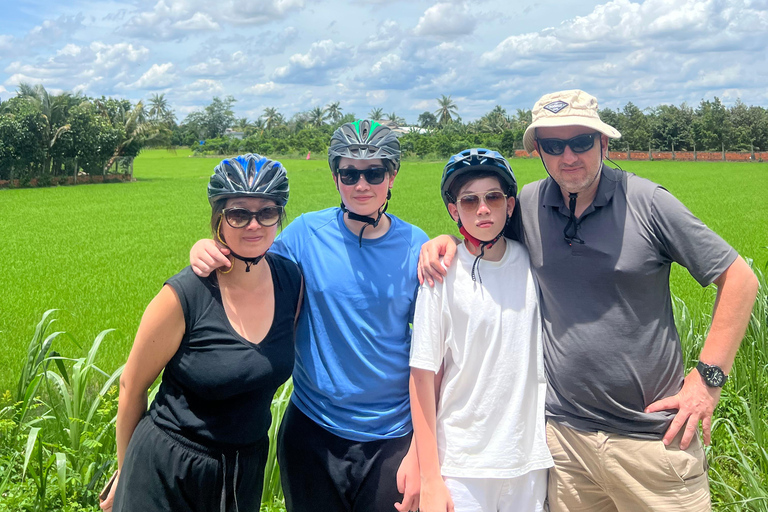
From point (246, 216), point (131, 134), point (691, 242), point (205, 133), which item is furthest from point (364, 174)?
point (205, 133)

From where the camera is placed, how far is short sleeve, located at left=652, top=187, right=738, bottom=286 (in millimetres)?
2254

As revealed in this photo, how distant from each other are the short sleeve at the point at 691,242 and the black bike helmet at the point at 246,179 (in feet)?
4.79

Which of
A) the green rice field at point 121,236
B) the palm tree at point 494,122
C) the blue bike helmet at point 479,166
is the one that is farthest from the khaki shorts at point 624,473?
the palm tree at point 494,122

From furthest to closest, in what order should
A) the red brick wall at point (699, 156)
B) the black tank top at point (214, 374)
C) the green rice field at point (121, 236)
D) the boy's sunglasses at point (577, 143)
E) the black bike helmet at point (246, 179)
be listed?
the red brick wall at point (699, 156) → the green rice field at point (121, 236) → the boy's sunglasses at point (577, 143) → the black bike helmet at point (246, 179) → the black tank top at point (214, 374)

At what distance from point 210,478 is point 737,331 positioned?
2021 mm

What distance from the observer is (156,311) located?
6.78 ft

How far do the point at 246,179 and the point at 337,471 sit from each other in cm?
118

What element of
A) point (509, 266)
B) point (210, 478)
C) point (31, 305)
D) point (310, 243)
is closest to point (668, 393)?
point (509, 266)

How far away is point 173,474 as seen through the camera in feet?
6.95

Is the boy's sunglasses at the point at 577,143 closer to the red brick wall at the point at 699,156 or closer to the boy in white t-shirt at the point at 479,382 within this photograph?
the boy in white t-shirt at the point at 479,382

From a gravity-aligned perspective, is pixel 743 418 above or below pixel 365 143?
below

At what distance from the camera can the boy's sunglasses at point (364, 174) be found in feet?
8.28

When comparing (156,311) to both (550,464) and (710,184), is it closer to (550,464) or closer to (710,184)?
(550,464)

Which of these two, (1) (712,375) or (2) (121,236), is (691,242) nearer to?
(1) (712,375)
